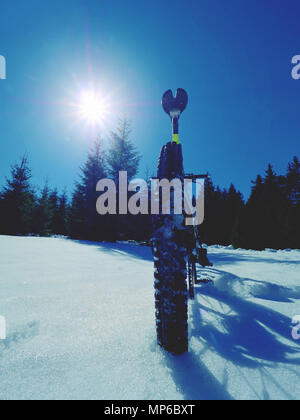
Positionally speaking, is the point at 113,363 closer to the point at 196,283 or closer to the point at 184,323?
the point at 184,323

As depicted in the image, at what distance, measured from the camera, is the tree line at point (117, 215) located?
53.6 ft

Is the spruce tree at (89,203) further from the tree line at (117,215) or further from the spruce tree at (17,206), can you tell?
the spruce tree at (17,206)

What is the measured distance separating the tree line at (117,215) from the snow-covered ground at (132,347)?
11320 millimetres

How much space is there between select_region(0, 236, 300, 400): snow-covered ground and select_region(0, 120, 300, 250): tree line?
446 inches

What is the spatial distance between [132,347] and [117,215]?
14.8 meters

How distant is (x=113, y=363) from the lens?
1.37 meters

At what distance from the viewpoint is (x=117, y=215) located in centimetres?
1619

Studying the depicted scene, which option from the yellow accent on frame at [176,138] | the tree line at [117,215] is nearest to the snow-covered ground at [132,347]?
the yellow accent on frame at [176,138]

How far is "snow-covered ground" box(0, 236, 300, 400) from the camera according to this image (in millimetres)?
1146

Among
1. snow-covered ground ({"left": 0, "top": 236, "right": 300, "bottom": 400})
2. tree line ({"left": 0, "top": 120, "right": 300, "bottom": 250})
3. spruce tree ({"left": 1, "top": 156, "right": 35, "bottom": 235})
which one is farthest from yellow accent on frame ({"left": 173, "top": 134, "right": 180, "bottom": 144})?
spruce tree ({"left": 1, "top": 156, "right": 35, "bottom": 235})

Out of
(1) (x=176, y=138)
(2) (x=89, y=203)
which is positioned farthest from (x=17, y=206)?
(1) (x=176, y=138)

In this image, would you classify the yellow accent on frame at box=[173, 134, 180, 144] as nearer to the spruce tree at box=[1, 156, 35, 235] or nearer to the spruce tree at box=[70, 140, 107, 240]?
the spruce tree at box=[70, 140, 107, 240]

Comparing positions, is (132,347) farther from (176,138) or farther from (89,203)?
(89,203)
